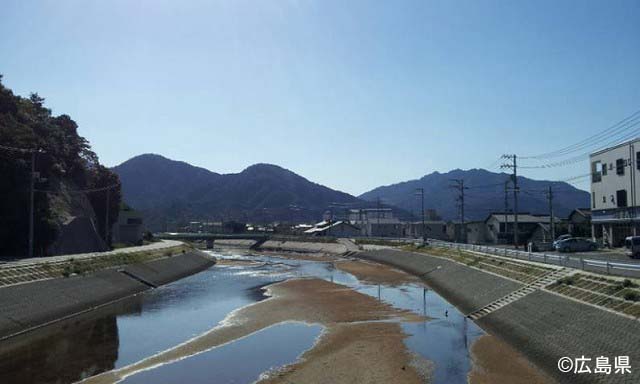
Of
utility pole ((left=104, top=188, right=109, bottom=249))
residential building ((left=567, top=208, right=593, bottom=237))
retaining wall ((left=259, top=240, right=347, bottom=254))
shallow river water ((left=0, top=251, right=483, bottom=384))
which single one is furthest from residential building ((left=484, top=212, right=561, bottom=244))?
utility pole ((left=104, top=188, right=109, bottom=249))

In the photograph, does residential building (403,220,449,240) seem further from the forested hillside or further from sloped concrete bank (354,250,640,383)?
sloped concrete bank (354,250,640,383)

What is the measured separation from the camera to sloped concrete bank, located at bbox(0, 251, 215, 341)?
31.2 m

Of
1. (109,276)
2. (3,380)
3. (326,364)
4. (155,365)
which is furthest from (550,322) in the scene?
(109,276)

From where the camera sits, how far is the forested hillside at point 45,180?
51.7m

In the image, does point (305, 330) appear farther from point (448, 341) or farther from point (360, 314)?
point (448, 341)

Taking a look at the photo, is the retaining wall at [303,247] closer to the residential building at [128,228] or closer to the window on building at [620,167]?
the residential building at [128,228]

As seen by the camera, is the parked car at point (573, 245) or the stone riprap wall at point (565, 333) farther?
the parked car at point (573, 245)

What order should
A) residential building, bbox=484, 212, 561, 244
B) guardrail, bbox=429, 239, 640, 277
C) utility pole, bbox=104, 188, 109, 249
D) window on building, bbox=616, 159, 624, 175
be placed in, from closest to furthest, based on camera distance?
1. guardrail, bbox=429, 239, 640, 277
2. window on building, bbox=616, 159, 624, 175
3. utility pole, bbox=104, 188, 109, 249
4. residential building, bbox=484, 212, 561, 244

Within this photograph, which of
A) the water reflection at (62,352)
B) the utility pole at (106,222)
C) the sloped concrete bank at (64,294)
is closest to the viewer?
the water reflection at (62,352)

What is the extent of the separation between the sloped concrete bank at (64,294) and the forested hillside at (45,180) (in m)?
10.8

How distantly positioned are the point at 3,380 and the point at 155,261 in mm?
46375

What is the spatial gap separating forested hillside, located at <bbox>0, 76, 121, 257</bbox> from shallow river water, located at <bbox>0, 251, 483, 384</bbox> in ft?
54.9

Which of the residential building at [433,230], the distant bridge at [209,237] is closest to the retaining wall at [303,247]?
the distant bridge at [209,237]

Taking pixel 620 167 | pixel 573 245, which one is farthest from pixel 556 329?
pixel 620 167
